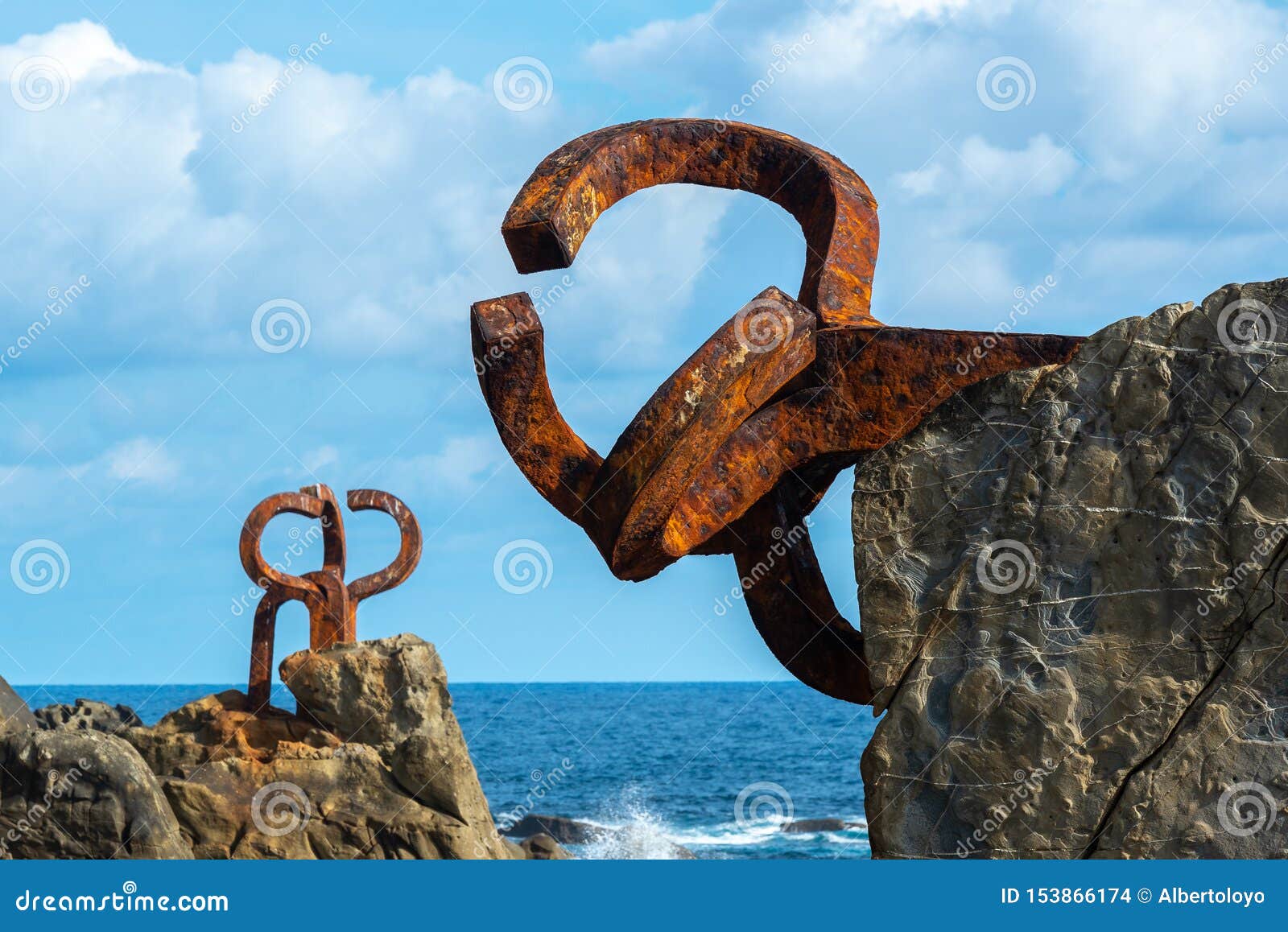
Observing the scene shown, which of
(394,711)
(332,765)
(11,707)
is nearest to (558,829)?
(394,711)

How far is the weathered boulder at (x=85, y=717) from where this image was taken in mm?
13039

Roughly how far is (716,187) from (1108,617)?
152 centimetres

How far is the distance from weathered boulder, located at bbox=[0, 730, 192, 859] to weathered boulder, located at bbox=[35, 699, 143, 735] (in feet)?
17.5

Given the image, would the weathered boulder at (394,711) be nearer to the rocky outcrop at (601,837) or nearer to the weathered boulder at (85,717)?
the weathered boulder at (85,717)

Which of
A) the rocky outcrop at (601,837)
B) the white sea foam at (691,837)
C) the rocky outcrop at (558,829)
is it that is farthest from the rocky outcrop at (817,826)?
the rocky outcrop at (558,829)

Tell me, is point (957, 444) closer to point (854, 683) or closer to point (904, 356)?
point (904, 356)

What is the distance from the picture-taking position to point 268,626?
39.2 feet

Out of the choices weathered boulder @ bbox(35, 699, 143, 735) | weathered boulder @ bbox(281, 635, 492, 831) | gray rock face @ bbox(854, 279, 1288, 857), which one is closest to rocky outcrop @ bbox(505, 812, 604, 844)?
weathered boulder @ bbox(35, 699, 143, 735)

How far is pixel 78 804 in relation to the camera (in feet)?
23.7

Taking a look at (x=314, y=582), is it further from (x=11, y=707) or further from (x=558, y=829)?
(x=558, y=829)

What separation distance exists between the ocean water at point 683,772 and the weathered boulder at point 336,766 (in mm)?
Answer: 2140

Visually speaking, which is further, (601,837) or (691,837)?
(691,837)

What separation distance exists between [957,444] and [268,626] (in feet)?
32.6

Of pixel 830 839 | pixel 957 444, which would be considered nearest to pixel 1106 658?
pixel 957 444
